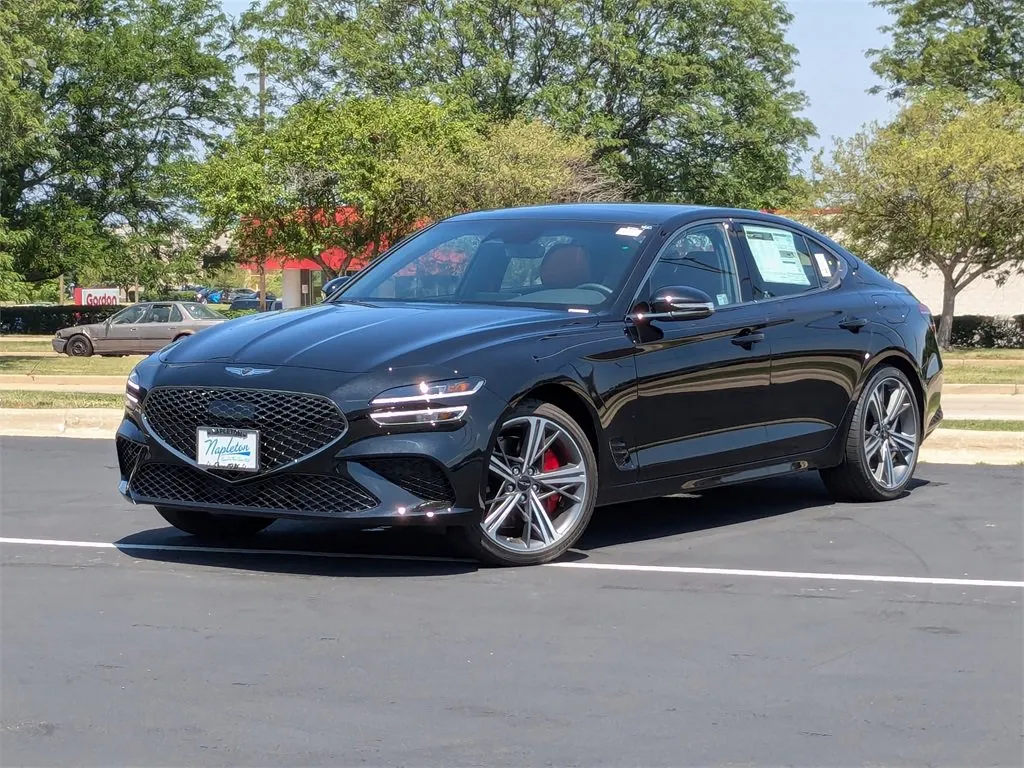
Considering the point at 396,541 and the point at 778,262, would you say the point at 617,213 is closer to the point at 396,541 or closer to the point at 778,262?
the point at 778,262

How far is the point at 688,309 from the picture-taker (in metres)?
7.70

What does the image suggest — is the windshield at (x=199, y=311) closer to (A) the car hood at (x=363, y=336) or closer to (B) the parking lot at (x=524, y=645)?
(B) the parking lot at (x=524, y=645)

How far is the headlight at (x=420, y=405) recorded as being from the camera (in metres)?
6.75

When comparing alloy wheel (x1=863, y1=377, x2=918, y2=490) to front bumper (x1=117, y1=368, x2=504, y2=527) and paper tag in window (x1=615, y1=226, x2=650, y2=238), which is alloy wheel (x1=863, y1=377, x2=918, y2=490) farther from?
front bumper (x1=117, y1=368, x2=504, y2=527)

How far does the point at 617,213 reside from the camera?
27.8 feet

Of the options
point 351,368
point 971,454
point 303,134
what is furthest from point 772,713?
point 303,134

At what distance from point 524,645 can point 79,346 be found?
111ft

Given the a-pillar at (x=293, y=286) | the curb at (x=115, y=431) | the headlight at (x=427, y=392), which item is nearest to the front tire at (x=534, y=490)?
the headlight at (x=427, y=392)

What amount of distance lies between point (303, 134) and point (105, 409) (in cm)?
2979

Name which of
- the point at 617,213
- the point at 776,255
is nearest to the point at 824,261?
the point at 776,255

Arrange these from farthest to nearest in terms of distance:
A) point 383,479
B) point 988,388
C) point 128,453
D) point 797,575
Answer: point 988,388 < point 128,453 < point 797,575 < point 383,479

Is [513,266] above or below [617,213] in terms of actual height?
below

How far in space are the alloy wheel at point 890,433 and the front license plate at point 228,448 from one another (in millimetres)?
3808

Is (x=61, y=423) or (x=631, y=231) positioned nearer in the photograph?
(x=631, y=231)
